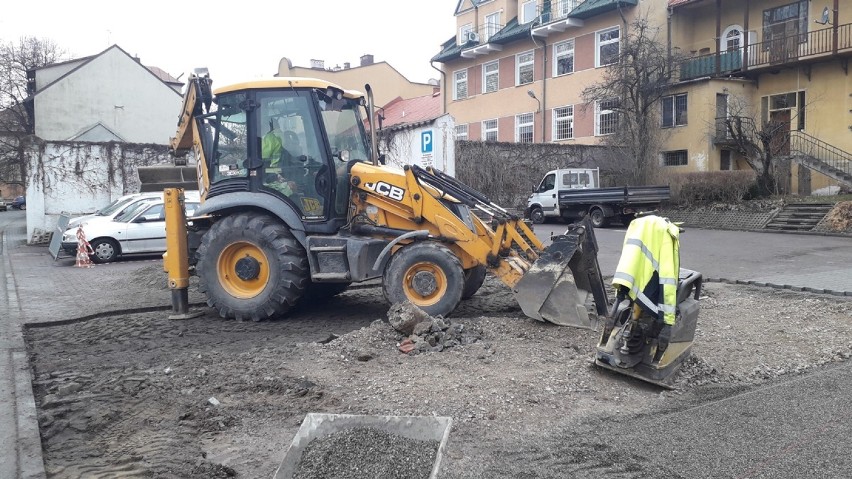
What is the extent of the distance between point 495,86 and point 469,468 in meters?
33.8

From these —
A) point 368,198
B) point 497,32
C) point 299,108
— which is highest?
point 497,32

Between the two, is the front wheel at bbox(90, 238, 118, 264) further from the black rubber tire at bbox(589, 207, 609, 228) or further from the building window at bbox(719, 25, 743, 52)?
the building window at bbox(719, 25, 743, 52)

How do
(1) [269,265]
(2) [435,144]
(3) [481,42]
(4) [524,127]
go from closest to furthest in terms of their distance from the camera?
(1) [269,265] → (2) [435,144] → (4) [524,127] → (3) [481,42]

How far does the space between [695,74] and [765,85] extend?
2.66 metres

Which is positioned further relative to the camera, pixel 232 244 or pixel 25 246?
pixel 25 246

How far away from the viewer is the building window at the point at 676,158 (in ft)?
91.5

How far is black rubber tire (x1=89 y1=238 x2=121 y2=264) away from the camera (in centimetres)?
1700

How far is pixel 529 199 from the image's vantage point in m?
25.8

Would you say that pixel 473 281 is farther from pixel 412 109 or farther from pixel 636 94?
pixel 412 109

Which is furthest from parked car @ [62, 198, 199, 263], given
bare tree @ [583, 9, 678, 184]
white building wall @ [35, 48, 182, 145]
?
white building wall @ [35, 48, 182, 145]

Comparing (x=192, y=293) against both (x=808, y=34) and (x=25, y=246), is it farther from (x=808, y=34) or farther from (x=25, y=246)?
(x=808, y=34)

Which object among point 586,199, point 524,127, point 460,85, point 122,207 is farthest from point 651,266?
point 460,85

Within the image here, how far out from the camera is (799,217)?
20.4 metres

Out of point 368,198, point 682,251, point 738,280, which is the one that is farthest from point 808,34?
point 368,198
